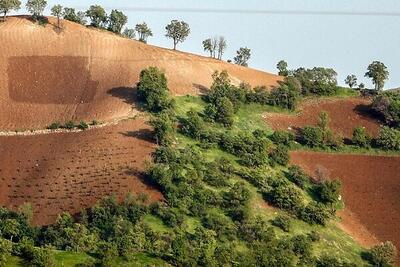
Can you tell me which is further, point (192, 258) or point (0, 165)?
point (0, 165)

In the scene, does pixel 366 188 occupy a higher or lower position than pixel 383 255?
higher

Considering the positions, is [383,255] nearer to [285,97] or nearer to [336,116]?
[336,116]

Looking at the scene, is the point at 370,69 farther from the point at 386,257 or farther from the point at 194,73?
the point at 386,257

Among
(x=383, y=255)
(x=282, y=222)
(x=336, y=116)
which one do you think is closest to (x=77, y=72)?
(x=336, y=116)

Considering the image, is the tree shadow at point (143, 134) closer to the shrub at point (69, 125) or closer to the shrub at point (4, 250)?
the shrub at point (69, 125)

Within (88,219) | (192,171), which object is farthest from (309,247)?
(88,219)

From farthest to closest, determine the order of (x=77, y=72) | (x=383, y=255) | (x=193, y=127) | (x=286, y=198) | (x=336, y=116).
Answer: (x=336, y=116) < (x=77, y=72) < (x=193, y=127) < (x=286, y=198) < (x=383, y=255)

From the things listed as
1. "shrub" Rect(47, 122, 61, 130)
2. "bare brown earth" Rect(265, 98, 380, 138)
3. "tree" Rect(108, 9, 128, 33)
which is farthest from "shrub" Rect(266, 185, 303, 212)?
"tree" Rect(108, 9, 128, 33)
